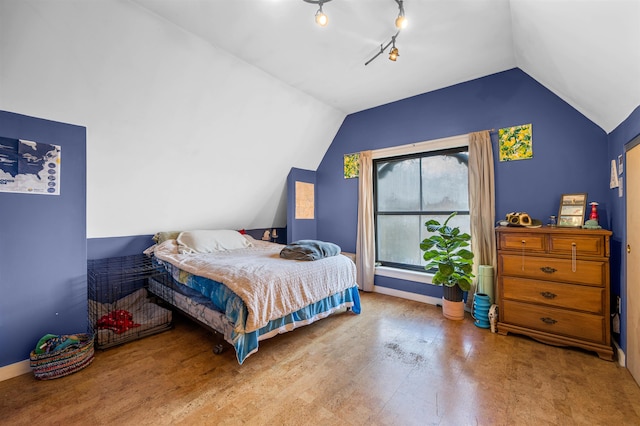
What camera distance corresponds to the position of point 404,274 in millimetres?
3781

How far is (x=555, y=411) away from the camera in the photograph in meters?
1.65

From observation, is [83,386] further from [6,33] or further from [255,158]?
[255,158]

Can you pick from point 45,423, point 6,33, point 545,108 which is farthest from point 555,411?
point 6,33

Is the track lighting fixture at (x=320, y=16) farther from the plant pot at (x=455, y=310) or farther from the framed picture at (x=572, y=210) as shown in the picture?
the plant pot at (x=455, y=310)

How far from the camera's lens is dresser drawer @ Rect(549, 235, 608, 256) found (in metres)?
2.23

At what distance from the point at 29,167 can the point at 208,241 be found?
1.75 meters

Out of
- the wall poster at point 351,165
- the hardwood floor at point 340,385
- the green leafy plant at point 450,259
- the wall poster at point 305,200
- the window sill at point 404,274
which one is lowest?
the hardwood floor at point 340,385

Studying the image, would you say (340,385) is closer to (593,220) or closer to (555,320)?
(555,320)

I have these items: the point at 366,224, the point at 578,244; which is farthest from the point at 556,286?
the point at 366,224

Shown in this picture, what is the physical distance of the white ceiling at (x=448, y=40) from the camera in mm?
1628

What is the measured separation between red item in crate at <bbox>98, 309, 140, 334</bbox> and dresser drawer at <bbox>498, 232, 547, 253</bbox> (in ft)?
12.2

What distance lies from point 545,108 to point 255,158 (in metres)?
3.35

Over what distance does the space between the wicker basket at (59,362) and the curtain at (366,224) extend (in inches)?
125

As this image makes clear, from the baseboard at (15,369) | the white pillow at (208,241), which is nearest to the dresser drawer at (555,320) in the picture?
the white pillow at (208,241)
